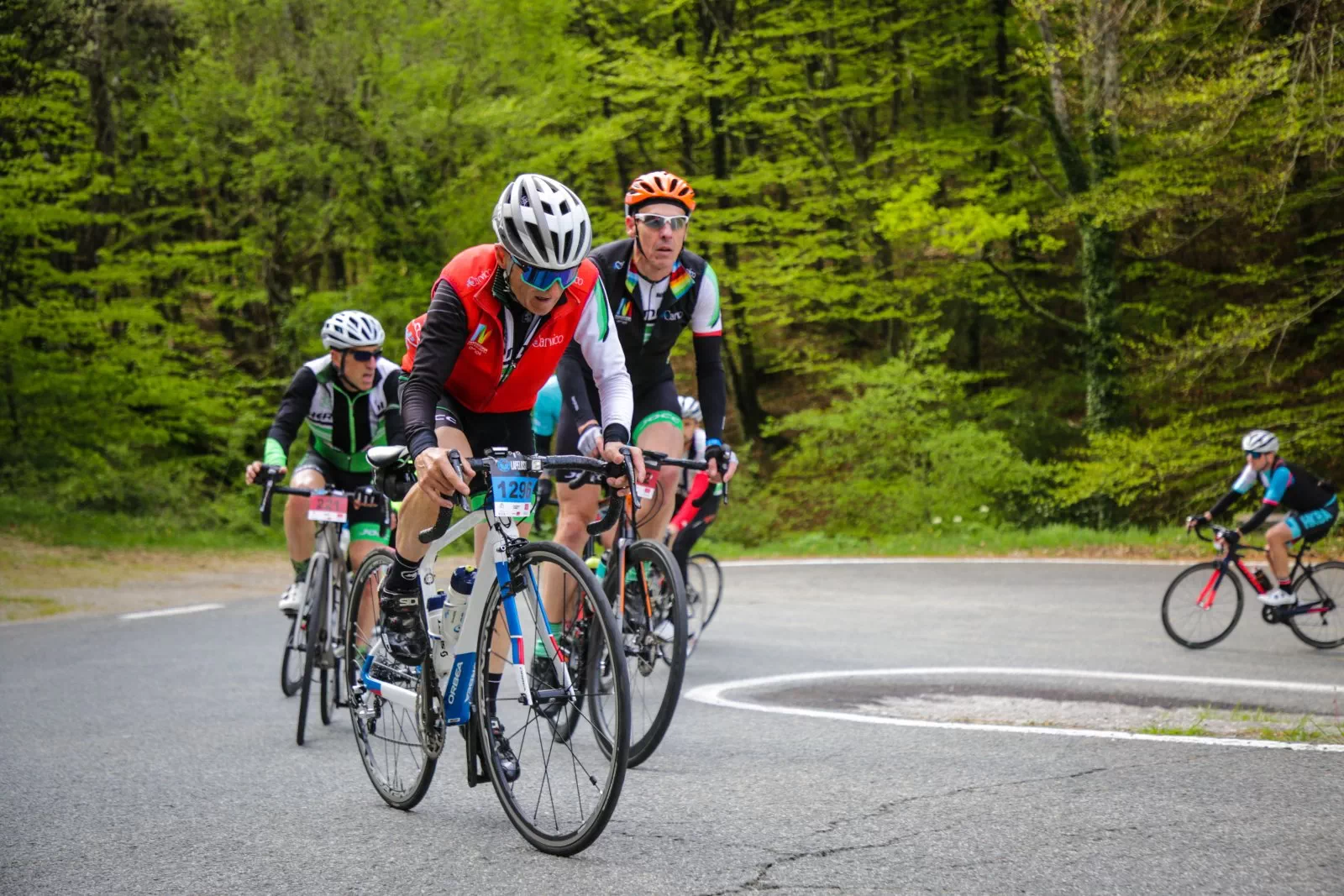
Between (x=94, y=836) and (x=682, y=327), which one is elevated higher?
(x=682, y=327)

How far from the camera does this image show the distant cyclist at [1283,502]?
417 inches

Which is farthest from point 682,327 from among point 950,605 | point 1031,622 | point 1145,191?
point 1145,191

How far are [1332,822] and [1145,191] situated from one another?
16.3 metres

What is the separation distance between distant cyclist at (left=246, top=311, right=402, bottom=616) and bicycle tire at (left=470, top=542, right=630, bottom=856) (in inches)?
126

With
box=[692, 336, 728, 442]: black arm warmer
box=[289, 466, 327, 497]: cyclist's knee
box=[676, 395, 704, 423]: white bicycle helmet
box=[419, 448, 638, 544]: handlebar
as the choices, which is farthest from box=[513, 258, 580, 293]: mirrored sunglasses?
box=[676, 395, 704, 423]: white bicycle helmet

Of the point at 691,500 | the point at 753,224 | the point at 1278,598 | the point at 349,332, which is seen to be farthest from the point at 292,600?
the point at 753,224

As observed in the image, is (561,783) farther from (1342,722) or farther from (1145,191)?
(1145,191)

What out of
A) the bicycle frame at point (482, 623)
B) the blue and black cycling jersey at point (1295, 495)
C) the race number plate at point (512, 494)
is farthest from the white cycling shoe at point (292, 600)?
the blue and black cycling jersey at point (1295, 495)

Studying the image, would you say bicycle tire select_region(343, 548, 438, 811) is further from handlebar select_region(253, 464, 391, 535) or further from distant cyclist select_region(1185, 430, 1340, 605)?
distant cyclist select_region(1185, 430, 1340, 605)

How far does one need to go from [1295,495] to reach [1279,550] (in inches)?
19.3

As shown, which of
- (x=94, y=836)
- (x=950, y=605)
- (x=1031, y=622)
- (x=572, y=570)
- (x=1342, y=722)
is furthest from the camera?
(x=950, y=605)

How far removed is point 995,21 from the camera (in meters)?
27.3

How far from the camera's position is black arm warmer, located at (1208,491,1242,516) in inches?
432

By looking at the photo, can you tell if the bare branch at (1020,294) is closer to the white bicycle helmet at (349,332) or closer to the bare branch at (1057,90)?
the bare branch at (1057,90)
